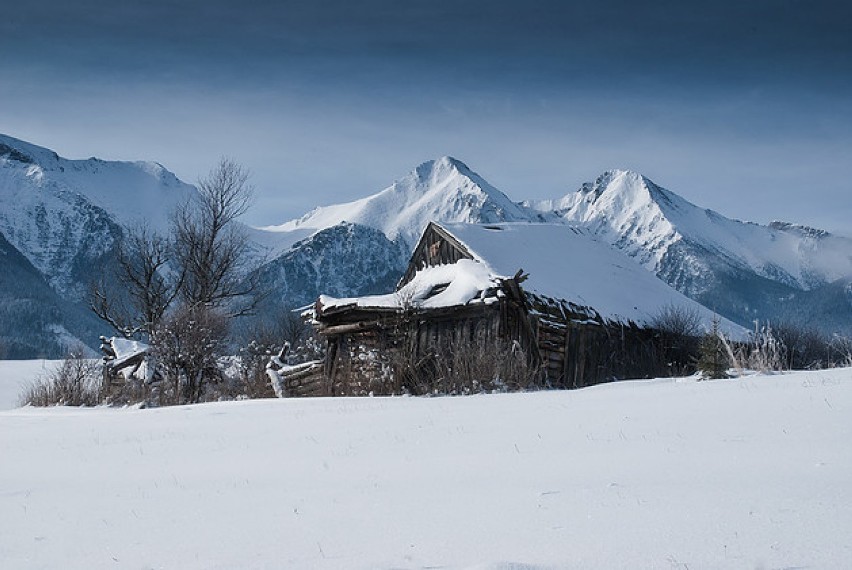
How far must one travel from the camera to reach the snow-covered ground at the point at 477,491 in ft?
10.7

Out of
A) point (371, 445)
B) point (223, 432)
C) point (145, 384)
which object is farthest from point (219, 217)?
point (371, 445)

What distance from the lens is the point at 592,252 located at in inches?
1011

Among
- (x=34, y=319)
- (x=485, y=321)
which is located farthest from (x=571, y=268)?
(x=34, y=319)

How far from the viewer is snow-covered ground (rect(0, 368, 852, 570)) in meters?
3.26

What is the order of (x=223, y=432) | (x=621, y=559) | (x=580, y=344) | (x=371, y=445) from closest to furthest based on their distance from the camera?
1. (x=621, y=559)
2. (x=371, y=445)
3. (x=223, y=432)
4. (x=580, y=344)

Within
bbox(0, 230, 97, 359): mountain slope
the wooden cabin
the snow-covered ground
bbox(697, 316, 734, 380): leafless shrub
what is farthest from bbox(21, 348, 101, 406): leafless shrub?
bbox(0, 230, 97, 359): mountain slope

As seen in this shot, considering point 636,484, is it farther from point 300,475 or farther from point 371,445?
point 371,445

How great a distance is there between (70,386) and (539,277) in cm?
1199

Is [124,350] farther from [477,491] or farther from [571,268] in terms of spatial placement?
[477,491]

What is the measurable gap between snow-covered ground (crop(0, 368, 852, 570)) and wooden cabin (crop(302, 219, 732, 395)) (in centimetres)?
738

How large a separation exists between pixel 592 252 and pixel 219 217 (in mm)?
14662

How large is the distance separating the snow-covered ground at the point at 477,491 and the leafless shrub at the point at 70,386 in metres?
12.8

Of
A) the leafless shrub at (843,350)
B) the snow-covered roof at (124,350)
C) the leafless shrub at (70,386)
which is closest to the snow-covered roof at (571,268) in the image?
the leafless shrub at (843,350)

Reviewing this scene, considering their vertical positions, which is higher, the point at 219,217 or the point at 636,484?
the point at 219,217
